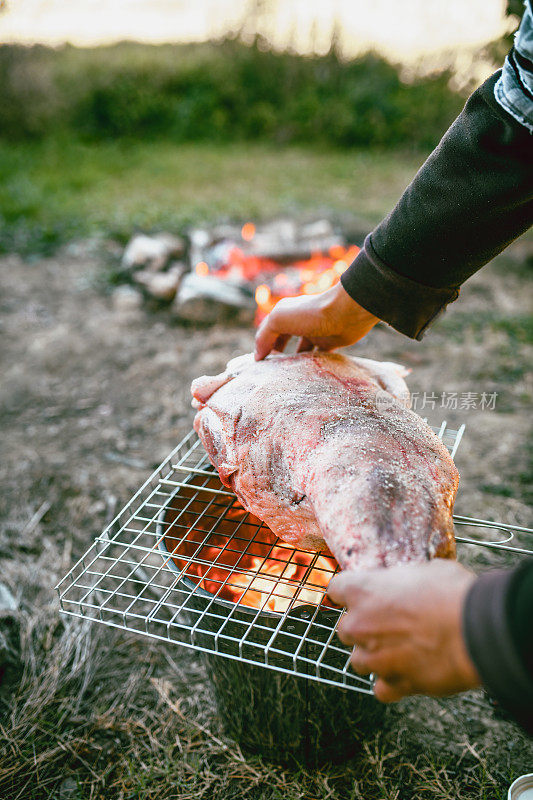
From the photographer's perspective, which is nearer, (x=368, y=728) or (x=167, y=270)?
(x=368, y=728)

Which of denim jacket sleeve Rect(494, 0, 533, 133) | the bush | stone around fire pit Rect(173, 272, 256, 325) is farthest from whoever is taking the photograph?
the bush

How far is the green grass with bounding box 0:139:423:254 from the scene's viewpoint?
24.7ft

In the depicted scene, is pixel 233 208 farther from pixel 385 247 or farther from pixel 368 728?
pixel 368 728

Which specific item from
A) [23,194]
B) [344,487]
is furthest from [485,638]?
[23,194]

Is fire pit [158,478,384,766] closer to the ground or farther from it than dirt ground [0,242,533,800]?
farther from it

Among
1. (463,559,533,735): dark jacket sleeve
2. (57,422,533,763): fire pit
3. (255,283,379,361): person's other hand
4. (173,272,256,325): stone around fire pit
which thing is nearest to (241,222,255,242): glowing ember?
(173,272,256,325): stone around fire pit

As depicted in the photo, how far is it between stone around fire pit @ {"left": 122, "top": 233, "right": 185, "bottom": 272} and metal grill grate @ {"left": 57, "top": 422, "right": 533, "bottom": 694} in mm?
3889

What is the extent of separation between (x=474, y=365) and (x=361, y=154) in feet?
29.5

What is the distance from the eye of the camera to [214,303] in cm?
518

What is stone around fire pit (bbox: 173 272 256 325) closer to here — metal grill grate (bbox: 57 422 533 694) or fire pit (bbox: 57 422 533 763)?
metal grill grate (bbox: 57 422 533 694)

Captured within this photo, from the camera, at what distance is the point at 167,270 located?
5965mm

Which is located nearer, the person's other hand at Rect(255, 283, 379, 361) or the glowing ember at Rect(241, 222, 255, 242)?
the person's other hand at Rect(255, 283, 379, 361)

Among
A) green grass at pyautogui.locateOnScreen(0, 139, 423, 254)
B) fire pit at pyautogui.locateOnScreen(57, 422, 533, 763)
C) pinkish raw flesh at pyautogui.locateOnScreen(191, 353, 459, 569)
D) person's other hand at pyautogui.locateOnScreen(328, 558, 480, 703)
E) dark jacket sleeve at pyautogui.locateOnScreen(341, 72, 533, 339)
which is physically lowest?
green grass at pyautogui.locateOnScreen(0, 139, 423, 254)

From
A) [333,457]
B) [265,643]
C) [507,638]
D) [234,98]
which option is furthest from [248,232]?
[234,98]
